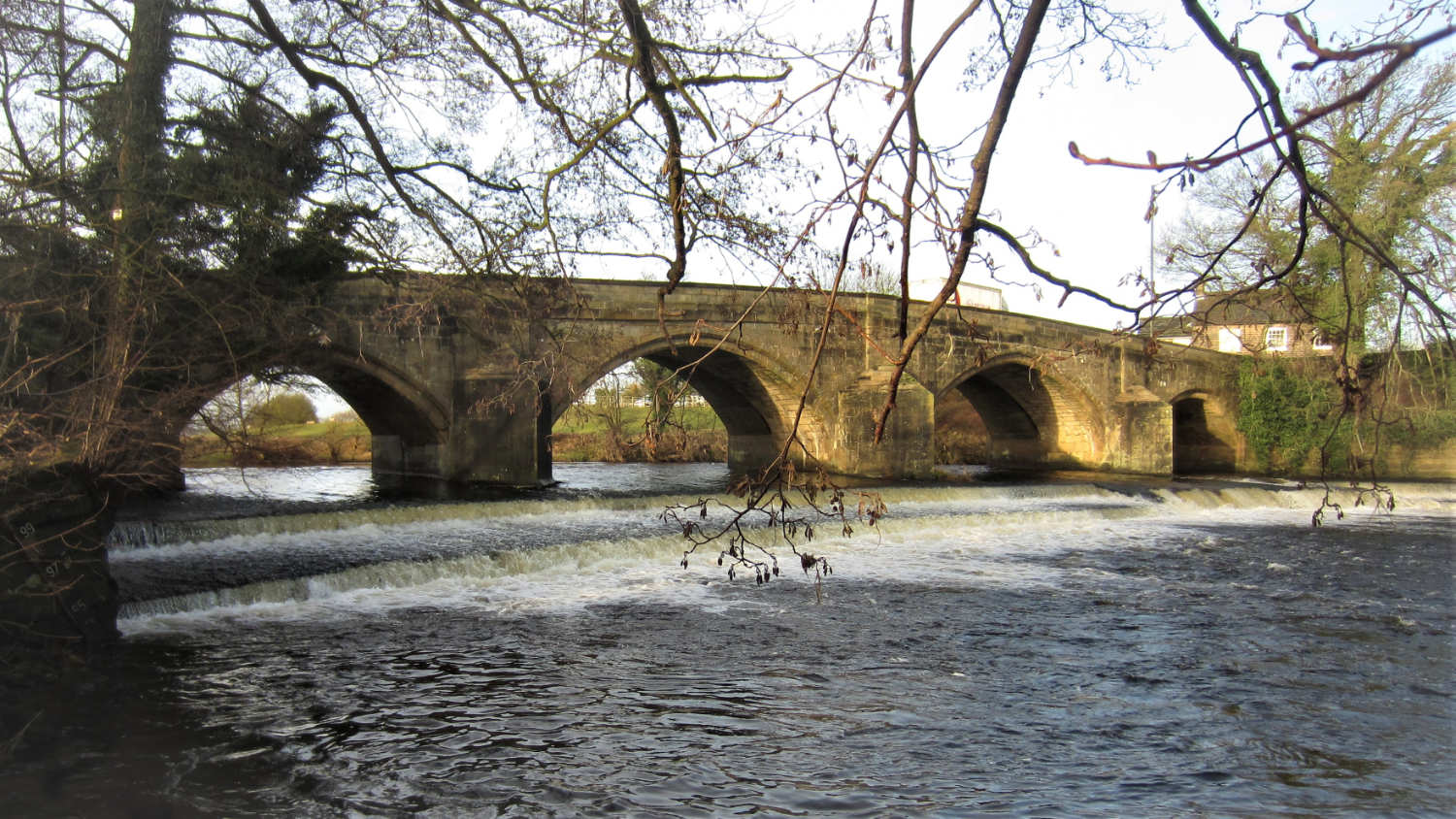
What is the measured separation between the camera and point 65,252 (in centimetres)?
589

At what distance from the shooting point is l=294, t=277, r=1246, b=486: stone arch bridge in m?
15.1

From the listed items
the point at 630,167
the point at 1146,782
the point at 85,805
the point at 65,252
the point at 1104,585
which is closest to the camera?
the point at 85,805

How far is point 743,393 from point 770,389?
55.5 inches

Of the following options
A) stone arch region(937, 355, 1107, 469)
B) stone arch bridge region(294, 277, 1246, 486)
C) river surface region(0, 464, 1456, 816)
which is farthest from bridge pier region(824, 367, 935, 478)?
river surface region(0, 464, 1456, 816)

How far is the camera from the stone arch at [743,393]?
17047 millimetres

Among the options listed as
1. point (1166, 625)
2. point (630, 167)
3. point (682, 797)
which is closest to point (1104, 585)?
point (1166, 625)

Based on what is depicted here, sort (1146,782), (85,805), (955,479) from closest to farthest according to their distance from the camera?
(85,805), (1146,782), (955,479)

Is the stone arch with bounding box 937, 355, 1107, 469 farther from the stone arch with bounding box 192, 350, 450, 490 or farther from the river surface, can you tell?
the river surface

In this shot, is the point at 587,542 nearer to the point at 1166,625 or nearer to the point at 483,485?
the point at 1166,625

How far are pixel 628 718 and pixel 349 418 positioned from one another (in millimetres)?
25091

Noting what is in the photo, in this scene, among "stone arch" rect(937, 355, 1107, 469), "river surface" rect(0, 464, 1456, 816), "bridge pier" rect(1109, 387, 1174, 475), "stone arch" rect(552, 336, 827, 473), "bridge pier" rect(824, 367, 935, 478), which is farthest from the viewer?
"stone arch" rect(937, 355, 1107, 469)

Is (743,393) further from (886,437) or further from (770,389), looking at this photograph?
(886,437)

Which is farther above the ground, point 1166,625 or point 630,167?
point 630,167

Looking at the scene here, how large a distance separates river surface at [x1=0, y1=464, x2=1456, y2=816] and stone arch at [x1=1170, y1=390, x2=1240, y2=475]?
16.2 m
